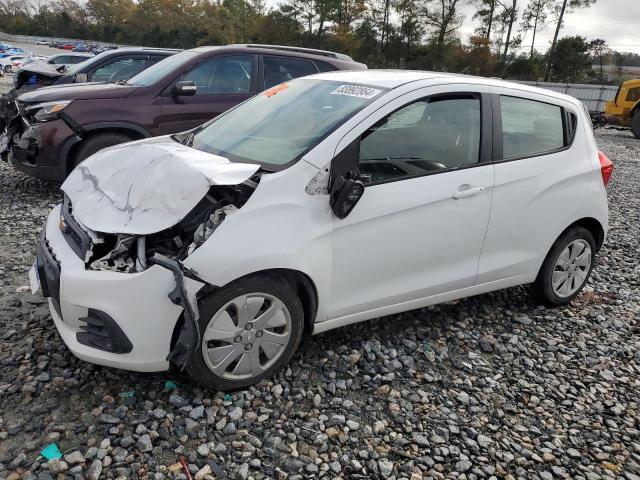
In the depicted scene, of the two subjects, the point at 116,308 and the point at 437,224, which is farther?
the point at 437,224

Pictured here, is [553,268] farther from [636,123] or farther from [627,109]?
[627,109]

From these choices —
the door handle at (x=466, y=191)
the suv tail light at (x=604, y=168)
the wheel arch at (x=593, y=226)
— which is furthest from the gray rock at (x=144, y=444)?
the suv tail light at (x=604, y=168)

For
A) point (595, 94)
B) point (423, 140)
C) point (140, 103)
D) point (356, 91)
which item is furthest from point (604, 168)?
point (595, 94)

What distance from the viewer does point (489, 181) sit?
3.45m

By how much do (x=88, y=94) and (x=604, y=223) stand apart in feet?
17.6

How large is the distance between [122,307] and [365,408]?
4.57 feet

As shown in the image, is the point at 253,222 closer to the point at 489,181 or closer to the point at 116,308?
the point at 116,308

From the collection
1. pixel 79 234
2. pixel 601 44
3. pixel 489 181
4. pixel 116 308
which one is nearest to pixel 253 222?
pixel 116 308

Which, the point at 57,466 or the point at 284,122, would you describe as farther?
the point at 284,122

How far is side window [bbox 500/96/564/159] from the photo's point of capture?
3618mm

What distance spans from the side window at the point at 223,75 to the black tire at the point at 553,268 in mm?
4380

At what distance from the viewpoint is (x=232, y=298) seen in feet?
8.76

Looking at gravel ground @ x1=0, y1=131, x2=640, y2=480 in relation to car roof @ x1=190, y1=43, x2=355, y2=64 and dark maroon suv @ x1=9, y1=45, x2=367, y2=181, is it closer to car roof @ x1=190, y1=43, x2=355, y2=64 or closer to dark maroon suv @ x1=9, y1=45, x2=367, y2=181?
dark maroon suv @ x1=9, y1=45, x2=367, y2=181

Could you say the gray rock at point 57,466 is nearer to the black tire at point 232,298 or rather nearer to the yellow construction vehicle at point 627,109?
the black tire at point 232,298
